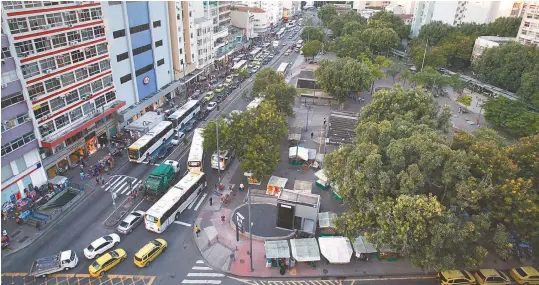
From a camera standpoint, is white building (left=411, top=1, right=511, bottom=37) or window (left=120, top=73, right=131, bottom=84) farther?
white building (left=411, top=1, right=511, bottom=37)

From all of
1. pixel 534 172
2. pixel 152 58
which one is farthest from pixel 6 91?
pixel 534 172

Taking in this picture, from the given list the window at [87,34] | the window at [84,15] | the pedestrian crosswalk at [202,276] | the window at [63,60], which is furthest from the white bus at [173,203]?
the window at [84,15]

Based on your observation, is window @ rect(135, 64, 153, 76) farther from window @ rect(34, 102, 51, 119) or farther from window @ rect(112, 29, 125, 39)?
window @ rect(34, 102, 51, 119)

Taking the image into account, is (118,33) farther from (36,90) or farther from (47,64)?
(36,90)

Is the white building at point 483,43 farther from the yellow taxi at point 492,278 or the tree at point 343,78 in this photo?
the yellow taxi at point 492,278

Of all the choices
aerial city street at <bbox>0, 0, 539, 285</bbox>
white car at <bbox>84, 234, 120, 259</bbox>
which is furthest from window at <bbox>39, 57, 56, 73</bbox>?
white car at <bbox>84, 234, 120, 259</bbox>

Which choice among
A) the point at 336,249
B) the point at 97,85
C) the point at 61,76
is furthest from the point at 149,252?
the point at 97,85

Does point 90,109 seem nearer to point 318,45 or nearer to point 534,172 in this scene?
point 534,172
